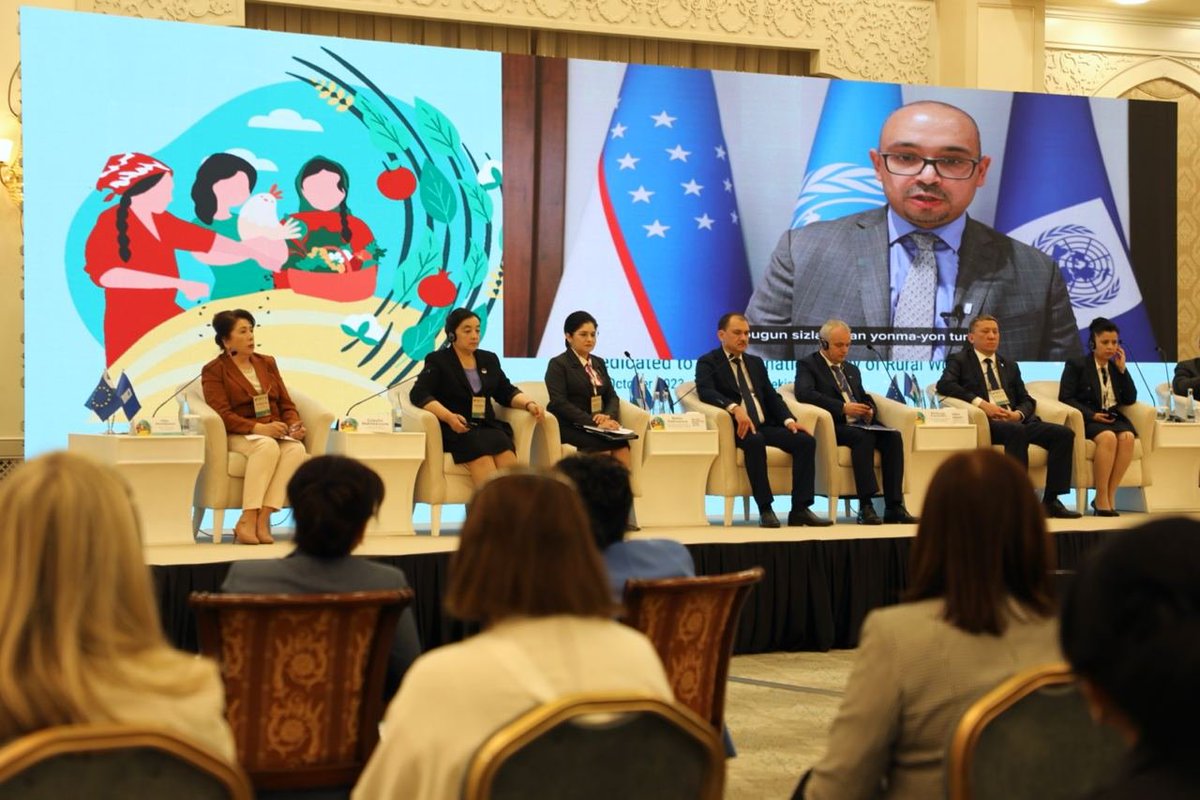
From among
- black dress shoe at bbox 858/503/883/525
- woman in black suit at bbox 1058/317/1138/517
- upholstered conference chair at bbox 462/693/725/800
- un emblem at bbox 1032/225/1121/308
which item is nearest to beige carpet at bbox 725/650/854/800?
black dress shoe at bbox 858/503/883/525

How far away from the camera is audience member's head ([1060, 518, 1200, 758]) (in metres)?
0.95

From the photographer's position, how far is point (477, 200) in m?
7.70

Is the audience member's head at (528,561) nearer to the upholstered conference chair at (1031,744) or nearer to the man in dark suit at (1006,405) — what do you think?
the upholstered conference chair at (1031,744)

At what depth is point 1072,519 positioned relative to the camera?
649 centimetres

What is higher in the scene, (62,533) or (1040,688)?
(62,533)

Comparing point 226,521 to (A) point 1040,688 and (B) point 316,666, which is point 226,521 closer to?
(B) point 316,666

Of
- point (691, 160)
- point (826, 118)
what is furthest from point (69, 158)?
point (826, 118)

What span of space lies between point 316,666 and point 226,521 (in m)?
5.39

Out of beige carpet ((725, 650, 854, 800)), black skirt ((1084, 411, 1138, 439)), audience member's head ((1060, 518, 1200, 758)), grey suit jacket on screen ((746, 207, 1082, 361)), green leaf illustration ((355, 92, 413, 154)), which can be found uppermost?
green leaf illustration ((355, 92, 413, 154))

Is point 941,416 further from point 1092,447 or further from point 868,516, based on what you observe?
point 1092,447

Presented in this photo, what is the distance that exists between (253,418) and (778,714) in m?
2.74

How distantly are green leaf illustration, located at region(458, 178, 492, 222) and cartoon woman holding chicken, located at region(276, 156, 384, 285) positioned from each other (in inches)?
24.0

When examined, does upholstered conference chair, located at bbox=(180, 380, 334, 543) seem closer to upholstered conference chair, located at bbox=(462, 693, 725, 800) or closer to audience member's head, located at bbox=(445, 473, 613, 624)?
audience member's head, located at bbox=(445, 473, 613, 624)

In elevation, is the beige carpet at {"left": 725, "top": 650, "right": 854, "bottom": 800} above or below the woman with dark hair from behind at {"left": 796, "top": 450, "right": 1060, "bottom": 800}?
below
